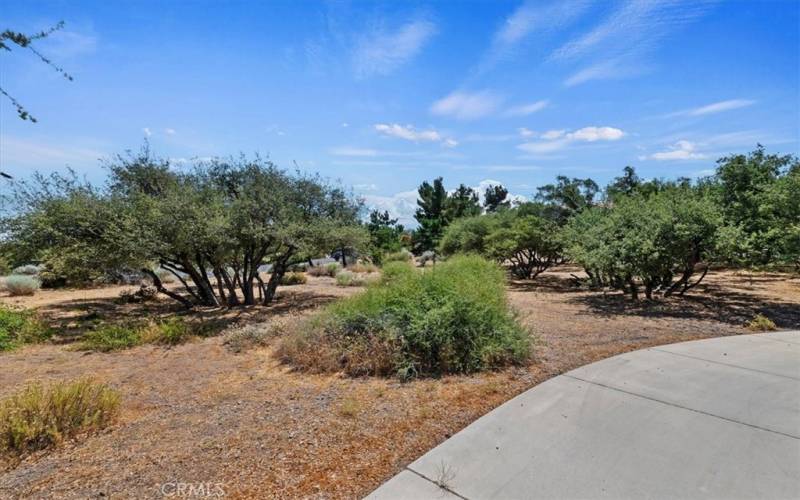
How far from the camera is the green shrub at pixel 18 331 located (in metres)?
7.25

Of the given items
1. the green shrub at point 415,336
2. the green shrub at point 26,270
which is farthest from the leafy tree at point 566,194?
the green shrub at point 26,270

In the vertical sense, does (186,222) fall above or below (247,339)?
above

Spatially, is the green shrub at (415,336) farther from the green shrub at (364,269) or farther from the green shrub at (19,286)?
the green shrub at (364,269)

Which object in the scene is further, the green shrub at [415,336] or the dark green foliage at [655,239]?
the dark green foliage at [655,239]

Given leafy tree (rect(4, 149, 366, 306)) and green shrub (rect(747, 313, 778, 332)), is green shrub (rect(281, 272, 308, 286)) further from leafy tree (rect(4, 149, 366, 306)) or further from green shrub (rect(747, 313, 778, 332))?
green shrub (rect(747, 313, 778, 332))

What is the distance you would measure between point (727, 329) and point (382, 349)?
6487 mm

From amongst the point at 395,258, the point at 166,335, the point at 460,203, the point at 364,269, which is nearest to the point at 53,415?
the point at 166,335

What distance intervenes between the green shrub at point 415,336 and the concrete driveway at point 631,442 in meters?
0.97

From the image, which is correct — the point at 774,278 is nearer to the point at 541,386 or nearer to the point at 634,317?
the point at 634,317

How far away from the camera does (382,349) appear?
5.24 meters

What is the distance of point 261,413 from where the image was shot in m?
4.07

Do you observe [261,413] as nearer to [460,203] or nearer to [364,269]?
[364,269]

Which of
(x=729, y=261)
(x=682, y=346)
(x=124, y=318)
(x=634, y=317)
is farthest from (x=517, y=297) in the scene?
(x=124, y=318)

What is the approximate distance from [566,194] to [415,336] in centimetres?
1876
